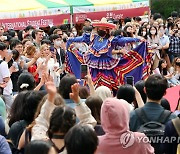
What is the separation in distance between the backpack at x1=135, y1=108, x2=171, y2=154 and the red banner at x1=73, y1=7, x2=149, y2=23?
1132 cm

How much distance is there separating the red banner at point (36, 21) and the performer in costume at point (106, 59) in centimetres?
451

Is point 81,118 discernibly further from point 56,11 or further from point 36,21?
point 56,11

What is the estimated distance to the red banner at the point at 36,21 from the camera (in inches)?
547

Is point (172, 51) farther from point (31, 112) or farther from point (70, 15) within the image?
point (31, 112)

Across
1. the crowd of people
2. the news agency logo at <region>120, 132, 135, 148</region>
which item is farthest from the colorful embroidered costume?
the news agency logo at <region>120, 132, 135, 148</region>

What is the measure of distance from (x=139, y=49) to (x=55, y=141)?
6163 millimetres

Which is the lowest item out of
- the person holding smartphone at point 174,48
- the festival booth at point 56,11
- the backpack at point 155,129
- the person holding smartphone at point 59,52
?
the person holding smartphone at point 174,48

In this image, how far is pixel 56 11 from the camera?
14.9m

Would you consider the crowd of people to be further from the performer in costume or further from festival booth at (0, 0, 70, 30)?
festival booth at (0, 0, 70, 30)

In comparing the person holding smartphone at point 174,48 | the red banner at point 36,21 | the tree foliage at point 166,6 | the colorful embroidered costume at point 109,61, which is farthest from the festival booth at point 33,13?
the tree foliage at point 166,6

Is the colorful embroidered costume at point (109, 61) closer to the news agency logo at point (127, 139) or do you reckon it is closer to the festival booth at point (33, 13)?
the festival booth at point (33, 13)

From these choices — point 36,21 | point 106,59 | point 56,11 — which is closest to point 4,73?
point 106,59

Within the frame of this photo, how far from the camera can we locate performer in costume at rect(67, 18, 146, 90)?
938 cm

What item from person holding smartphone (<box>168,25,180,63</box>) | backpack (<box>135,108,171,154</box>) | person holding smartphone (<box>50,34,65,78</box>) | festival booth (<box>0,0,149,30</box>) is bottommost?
person holding smartphone (<box>168,25,180,63</box>)
